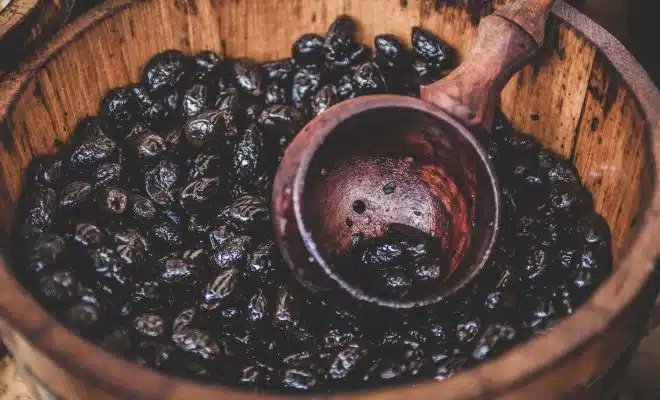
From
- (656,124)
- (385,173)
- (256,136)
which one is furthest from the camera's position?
(256,136)

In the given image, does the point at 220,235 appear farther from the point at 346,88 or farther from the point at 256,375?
the point at 346,88

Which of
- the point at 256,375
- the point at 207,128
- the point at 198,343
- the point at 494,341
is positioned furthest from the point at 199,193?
the point at 494,341

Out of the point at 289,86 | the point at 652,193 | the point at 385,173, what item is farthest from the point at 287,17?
the point at 652,193

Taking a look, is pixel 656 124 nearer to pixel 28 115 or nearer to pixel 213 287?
pixel 213 287

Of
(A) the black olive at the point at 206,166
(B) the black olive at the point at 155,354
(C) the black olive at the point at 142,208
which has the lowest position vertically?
(B) the black olive at the point at 155,354

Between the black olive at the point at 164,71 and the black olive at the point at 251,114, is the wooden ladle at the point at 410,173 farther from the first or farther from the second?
the black olive at the point at 164,71

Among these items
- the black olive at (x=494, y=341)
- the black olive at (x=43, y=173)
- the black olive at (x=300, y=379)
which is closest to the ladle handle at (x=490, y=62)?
the black olive at (x=494, y=341)
